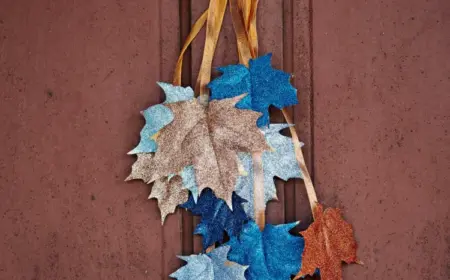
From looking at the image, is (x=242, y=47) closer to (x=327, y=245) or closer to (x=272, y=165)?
(x=272, y=165)

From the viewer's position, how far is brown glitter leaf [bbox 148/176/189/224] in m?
0.84

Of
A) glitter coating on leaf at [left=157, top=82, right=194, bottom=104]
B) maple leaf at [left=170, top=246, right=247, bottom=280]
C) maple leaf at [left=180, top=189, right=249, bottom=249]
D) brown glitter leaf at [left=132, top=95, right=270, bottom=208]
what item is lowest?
maple leaf at [left=170, top=246, right=247, bottom=280]

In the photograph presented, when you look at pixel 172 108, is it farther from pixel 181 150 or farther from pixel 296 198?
pixel 296 198

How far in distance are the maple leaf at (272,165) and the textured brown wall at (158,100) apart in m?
0.04

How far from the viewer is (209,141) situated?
0.83m

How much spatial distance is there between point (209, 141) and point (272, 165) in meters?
0.10

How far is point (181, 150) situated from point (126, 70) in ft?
0.52

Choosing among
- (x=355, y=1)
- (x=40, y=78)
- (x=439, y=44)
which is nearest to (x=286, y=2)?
(x=355, y=1)

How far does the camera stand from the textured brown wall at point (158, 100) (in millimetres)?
869

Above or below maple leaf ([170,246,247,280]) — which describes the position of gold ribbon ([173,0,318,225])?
above

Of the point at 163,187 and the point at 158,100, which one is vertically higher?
the point at 158,100

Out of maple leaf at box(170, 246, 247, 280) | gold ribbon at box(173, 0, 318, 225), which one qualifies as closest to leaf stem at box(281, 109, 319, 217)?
gold ribbon at box(173, 0, 318, 225)

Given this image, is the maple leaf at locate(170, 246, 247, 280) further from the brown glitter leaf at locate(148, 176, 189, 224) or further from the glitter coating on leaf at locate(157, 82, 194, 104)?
the glitter coating on leaf at locate(157, 82, 194, 104)

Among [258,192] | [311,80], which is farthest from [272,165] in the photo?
[311,80]
